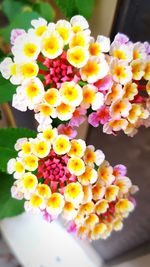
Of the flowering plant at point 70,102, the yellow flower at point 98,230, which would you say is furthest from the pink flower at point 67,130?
the yellow flower at point 98,230

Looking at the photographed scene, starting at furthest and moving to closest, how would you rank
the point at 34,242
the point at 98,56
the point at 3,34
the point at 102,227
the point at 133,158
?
the point at 34,242 < the point at 133,158 < the point at 3,34 < the point at 102,227 < the point at 98,56

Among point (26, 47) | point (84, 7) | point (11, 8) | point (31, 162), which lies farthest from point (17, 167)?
point (11, 8)

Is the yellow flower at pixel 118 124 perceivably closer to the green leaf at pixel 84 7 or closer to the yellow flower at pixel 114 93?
the yellow flower at pixel 114 93

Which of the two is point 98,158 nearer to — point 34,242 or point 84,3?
point 84,3

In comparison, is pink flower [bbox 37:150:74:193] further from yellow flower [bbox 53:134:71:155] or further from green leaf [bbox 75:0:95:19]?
green leaf [bbox 75:0:95:19]

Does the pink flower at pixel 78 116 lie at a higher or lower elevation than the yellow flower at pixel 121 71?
lower

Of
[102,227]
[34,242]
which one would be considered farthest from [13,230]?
[102,227]

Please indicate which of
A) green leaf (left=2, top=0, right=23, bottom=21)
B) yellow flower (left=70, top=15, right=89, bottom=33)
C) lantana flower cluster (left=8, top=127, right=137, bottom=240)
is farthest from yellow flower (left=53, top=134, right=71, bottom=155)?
green leaf (left=2, top=0, right=23, bottom=21)
